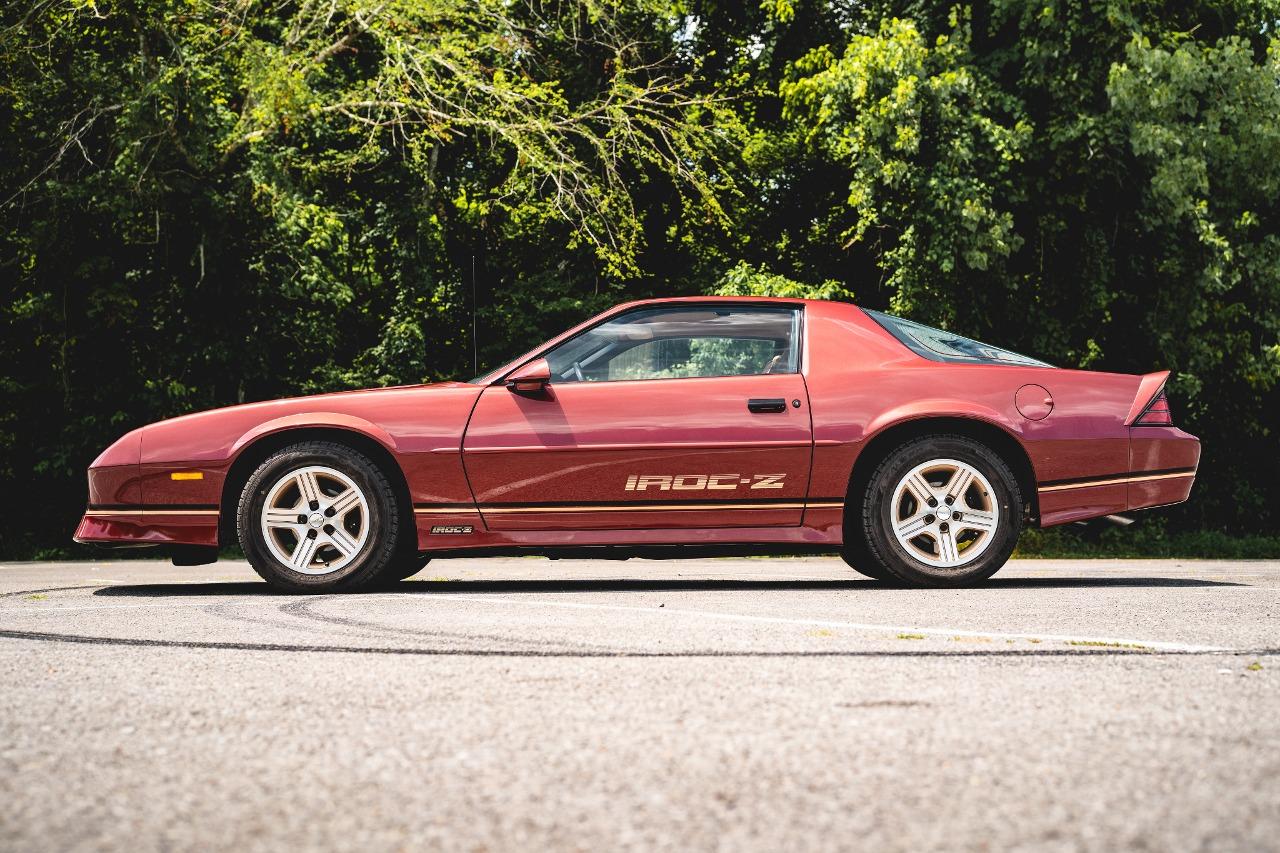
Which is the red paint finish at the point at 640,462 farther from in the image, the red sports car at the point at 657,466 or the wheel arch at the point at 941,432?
the wheel arch at the point at 941,432

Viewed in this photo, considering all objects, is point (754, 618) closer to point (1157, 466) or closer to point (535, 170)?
point (1157, 466)

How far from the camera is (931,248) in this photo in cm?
1554

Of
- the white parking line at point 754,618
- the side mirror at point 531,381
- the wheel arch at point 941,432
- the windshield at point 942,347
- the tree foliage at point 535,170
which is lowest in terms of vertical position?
the white parking line at point 754,618

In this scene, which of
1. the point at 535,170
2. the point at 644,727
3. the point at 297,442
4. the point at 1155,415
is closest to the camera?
the point at 644,727

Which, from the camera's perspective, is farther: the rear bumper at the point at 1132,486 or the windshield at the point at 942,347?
the windshield at the point at 942,347

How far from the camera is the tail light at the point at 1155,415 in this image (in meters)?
7.05

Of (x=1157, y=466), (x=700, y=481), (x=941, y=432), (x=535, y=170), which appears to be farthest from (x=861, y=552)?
(x=535, y=170)

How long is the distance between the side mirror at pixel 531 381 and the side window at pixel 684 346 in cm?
17

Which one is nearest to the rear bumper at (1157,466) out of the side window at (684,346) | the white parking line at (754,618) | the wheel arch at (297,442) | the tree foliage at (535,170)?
the side window at (684,346)

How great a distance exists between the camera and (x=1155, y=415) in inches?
280

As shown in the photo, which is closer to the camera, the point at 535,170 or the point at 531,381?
the point at 531,381

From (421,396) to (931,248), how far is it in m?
9.76

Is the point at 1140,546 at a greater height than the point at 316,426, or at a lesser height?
lesser

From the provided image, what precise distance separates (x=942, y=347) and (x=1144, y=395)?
102 cm
